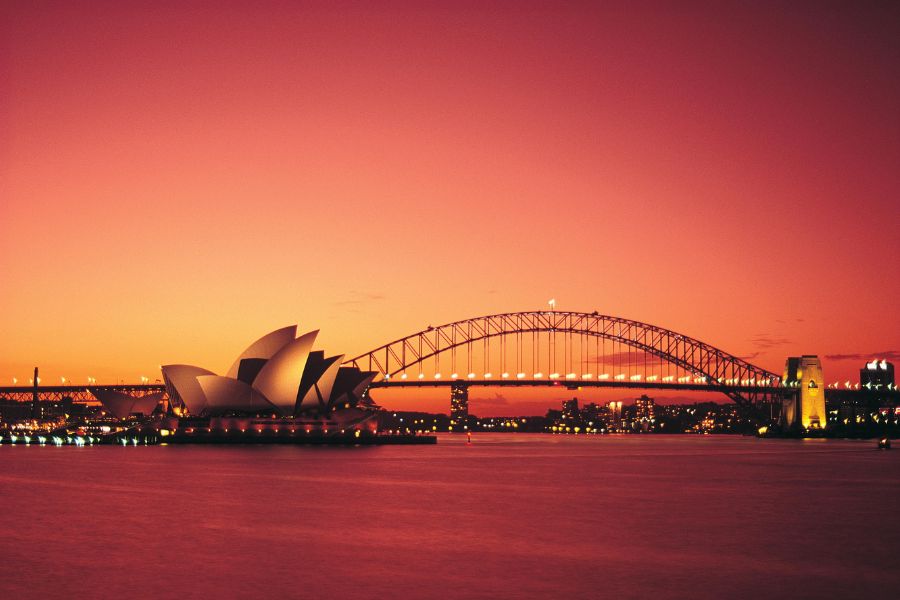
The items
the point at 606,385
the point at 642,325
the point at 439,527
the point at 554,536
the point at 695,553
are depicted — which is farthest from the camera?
the point at 642,325

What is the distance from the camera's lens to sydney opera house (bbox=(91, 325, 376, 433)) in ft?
254

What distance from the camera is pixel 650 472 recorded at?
45344mm

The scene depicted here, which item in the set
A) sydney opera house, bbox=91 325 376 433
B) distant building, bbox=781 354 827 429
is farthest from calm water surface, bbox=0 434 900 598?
distant building, bbox=781 354 827 429

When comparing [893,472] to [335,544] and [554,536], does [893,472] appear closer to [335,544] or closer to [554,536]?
[554,536]

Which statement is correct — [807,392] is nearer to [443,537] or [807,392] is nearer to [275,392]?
[275,392]

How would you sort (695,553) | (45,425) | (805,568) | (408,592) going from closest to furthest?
1. (408,592)
2. (805,568)
3. (695,553)
4. (45,425)

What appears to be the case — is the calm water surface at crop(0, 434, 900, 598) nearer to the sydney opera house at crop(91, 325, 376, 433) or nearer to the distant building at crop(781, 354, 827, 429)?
the sydney opera house at crop(91, 325, 376, 433)

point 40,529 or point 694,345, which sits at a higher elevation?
point 694,345

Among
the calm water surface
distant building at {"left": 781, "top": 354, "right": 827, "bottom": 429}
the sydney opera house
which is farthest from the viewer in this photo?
distant building at {"left": 781, "top": 354, "right": 827, "bottom": 429}

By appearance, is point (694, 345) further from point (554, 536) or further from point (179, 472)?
point (554, 536)

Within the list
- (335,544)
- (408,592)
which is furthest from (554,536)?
(408,592)

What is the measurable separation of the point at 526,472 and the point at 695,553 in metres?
27.1

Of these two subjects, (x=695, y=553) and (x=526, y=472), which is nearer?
(x=695, y=553)

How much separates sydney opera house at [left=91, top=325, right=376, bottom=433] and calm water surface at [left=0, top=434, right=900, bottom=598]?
1548 inches
